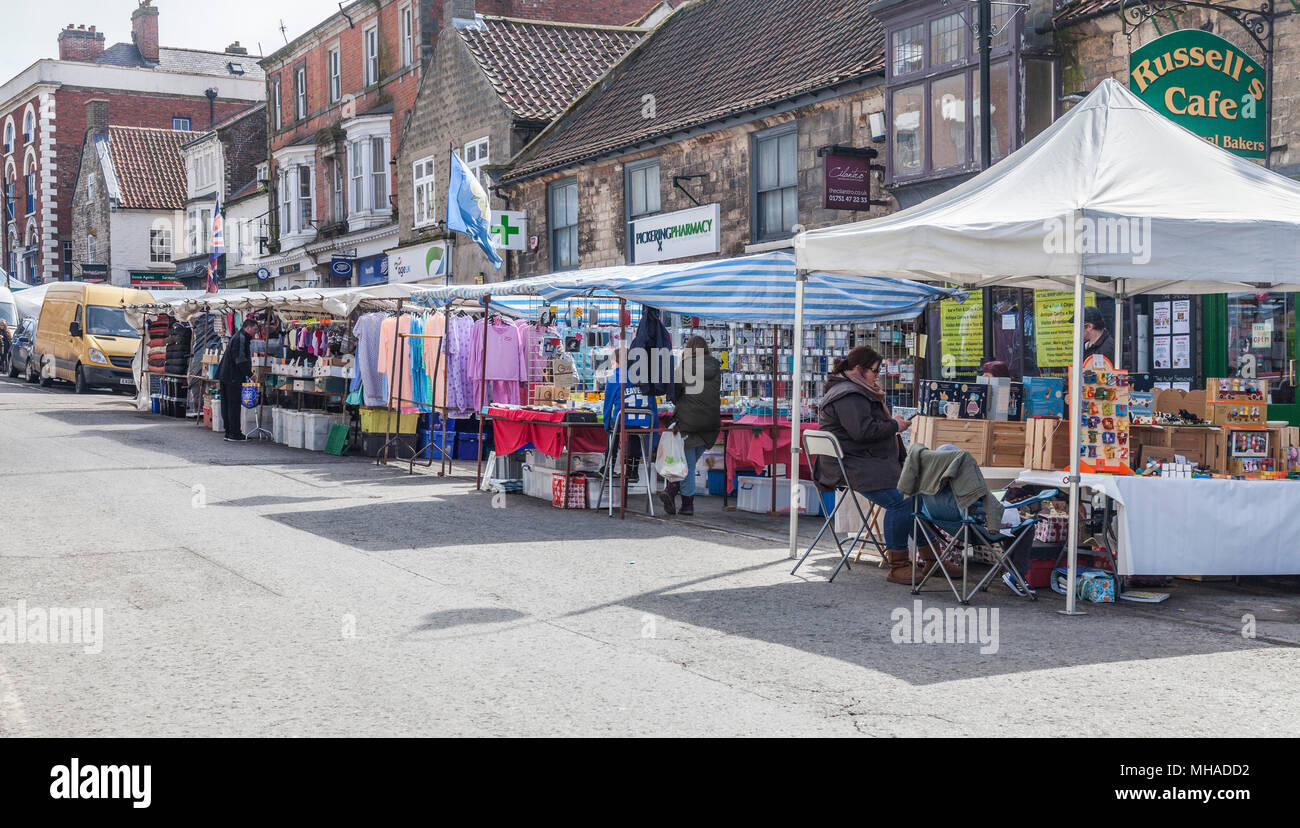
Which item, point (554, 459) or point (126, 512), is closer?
point (126, 512)

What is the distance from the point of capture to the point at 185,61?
68.4m

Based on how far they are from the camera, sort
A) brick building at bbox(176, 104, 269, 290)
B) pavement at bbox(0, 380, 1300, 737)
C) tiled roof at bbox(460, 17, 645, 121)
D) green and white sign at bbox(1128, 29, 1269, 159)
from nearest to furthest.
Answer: pavement at bbox(0, 380, 1300, 737) → green and white sign at bbox(1128, 29, 1269, 159) → tiled roof at bbox(460, 17, 645, 121) → brick building at bbox(176, 104, 269, 290)

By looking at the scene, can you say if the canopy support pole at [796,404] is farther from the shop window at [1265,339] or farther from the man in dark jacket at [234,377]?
the man in dark jacket at [234,377]

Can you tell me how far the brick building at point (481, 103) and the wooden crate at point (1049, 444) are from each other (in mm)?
19556

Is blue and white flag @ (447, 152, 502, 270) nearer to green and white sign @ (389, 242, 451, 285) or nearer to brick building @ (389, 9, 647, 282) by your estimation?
brick building @ (389, 9, 647, 282)

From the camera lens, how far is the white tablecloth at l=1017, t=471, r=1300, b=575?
8.96 m

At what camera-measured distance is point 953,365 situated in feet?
56.2

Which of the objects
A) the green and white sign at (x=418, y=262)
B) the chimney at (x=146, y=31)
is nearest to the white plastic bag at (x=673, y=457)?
A: the green and white sign at (x=418, y=262)

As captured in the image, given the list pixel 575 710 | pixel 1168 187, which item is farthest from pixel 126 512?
pixel 1168 187

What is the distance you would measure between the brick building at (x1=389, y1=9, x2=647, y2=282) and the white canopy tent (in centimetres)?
1890

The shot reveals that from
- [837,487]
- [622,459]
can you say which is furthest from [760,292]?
[837,487]

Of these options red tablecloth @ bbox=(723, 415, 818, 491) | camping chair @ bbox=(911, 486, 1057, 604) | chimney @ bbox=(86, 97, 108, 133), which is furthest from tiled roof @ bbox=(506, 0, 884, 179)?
chimney @ bbox=(86, 97, 108, 133)

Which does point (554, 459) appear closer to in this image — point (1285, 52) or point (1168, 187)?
point (1168, 187)

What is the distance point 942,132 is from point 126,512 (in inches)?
434
